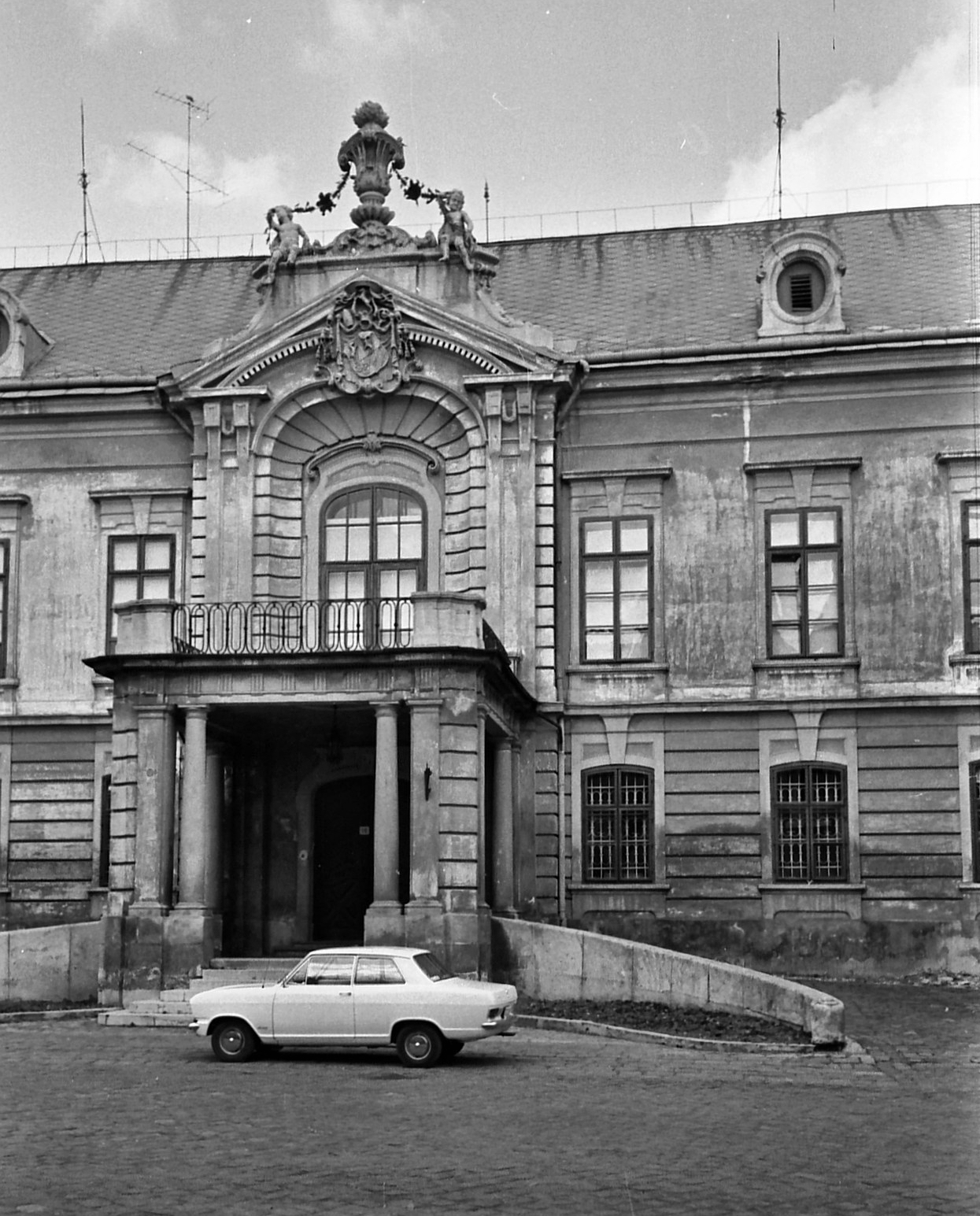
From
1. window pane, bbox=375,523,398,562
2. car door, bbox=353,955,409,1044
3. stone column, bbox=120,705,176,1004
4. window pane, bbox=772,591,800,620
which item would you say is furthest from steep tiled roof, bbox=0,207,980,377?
car door, bbox=353,955,409,1044

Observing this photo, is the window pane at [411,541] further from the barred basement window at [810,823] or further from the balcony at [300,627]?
the barred basement window at [810,823]

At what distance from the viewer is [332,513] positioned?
101ft

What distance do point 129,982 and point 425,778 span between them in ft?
16.6

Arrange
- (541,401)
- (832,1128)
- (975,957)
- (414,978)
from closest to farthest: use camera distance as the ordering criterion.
A: 1. (832,1128)
2. (414,978)
3. (975,957)
4. (541,401)

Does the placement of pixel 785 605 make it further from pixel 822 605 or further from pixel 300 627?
pixel 300 627

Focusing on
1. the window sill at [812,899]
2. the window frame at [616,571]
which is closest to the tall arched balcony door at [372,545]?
the window frame at [616,571]

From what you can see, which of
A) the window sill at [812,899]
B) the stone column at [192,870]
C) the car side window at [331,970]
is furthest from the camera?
the window sill at [812,899]

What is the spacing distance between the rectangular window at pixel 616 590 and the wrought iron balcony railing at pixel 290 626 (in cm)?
318

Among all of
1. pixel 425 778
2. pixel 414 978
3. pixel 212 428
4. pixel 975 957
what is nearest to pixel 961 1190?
pixel 414 978

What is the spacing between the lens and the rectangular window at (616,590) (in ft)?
98.1

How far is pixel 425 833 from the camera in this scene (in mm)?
24125

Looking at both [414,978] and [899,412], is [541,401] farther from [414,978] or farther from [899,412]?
[414,978]

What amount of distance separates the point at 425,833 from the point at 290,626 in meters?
6.62

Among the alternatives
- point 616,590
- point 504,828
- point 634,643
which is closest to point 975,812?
point 634,643
